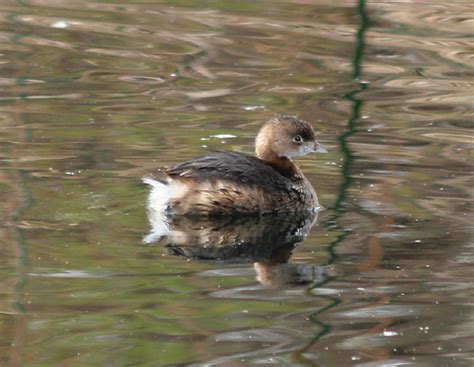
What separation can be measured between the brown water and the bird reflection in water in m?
0.02

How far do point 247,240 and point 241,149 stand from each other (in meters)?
1.72

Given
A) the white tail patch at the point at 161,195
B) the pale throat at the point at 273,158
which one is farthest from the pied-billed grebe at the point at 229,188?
the pale throat at the point at 273,158

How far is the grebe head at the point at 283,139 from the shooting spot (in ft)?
26.3

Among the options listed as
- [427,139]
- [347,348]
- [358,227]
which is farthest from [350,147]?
[347,348]

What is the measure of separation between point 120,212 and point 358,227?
3.94ft

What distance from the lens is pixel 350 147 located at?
888cm

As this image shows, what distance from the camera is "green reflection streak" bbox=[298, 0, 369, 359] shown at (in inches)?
232

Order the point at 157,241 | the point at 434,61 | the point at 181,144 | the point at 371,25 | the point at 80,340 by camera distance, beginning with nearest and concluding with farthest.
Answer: the point at 80,340 → the point at 157,241 → the point at 181,144 → the point at 434,61 → the point at 371,25

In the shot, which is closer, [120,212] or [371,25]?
[120,212]

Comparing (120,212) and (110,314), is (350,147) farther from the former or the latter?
(110,314)

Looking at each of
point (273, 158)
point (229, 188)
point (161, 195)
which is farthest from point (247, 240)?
point (273, 158)

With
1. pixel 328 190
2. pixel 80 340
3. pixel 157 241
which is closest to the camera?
pixel 80 340

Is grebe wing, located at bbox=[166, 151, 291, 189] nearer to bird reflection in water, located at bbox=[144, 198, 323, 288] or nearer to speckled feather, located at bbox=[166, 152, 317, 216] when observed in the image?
speckled feather, located at bbox=[166, 152, 317, 216]

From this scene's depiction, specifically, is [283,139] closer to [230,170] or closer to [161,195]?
[230,170]
